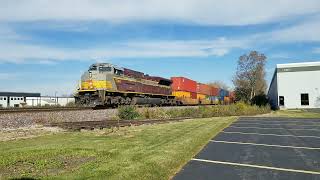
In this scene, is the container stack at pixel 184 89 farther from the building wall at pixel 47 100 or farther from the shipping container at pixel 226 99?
the building wall at pixel 47 100

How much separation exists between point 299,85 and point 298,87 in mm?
308

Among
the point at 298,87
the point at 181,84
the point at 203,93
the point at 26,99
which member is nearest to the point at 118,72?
the point at 181,84

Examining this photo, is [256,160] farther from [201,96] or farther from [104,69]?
[201,96]

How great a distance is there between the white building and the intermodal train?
13.0m

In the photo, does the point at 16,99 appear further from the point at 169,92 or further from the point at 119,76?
the point at 119,76

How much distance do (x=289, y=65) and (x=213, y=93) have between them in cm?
1660

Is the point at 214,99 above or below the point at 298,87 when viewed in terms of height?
below

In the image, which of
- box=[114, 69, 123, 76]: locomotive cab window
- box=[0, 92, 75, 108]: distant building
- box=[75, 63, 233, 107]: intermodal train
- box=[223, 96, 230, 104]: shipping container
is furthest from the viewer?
box=[223, 96, 230, 104]: shipping container

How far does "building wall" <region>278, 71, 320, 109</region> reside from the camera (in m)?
54.3

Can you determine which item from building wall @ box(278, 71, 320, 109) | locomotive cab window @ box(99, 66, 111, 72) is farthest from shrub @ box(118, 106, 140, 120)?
building wall @ box(278, 71, 320, 109)

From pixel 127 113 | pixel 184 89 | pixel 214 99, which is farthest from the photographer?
pixel 214 99

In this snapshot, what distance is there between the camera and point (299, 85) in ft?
182

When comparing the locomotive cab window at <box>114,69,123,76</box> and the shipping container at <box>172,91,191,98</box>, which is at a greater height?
the locomotive cab window at <box>114,69,123,76</box>

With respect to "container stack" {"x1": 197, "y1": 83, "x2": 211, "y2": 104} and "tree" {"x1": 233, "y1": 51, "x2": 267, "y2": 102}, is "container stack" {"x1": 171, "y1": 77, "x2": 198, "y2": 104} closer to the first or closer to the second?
"container stack" {"x1": 197, "y1": 83, "x2": 211, "y2": 104}
